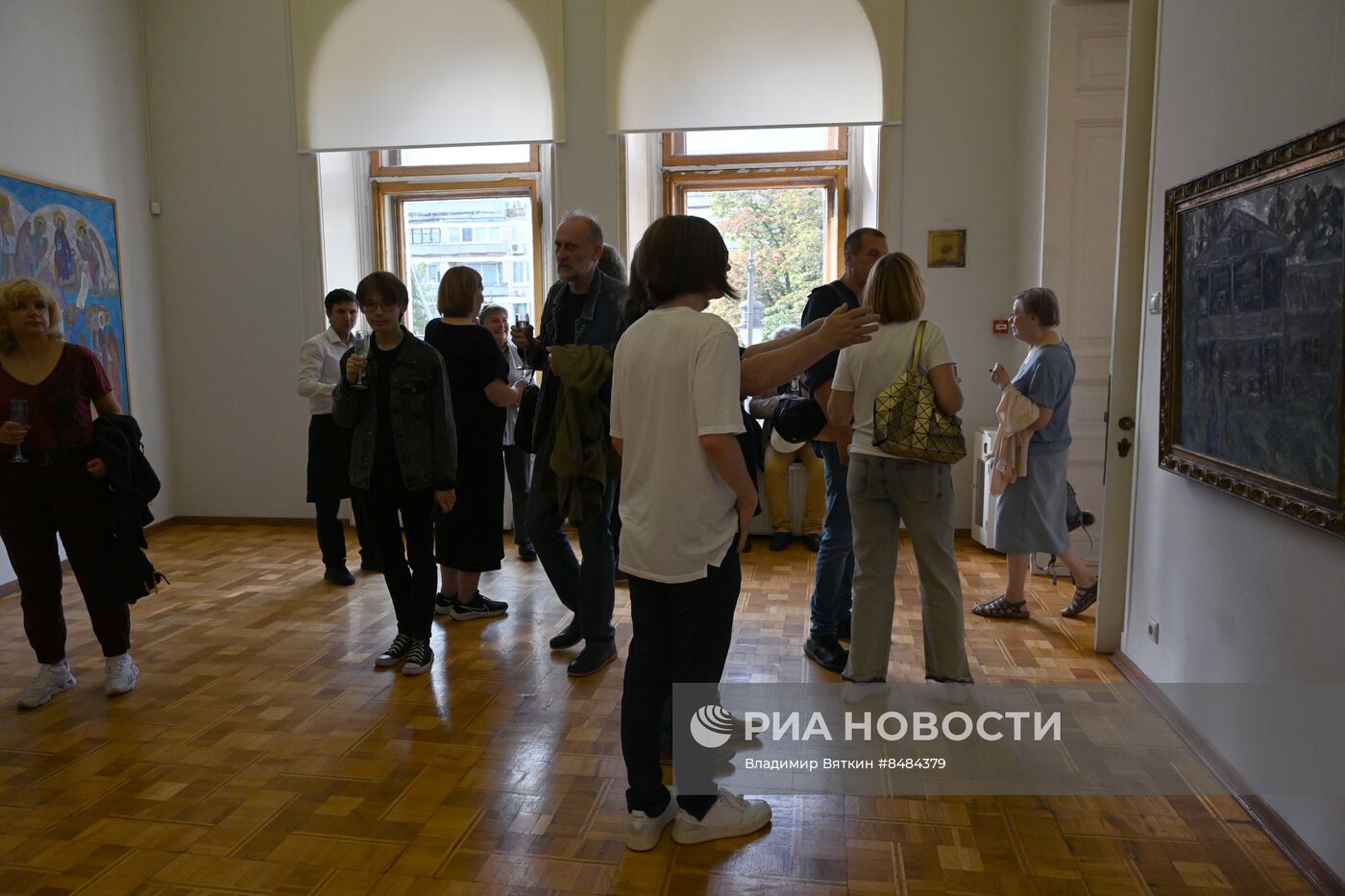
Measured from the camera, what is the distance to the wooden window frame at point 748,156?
21.0 feet

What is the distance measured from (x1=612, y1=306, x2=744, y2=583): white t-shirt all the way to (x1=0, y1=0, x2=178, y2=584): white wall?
4566 mm

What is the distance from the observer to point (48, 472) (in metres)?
3.35

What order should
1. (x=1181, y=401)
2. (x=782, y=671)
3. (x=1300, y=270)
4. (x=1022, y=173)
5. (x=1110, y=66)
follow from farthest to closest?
(x=1022, y=173)
(x=1110, y=66)
(x=782, y=671)
(x=1181, y=401)
(x=1300, y=270)

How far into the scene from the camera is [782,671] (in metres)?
3.69

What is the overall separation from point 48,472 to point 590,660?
6.81 ft

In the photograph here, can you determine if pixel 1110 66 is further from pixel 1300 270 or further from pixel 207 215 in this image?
pixel 207 215

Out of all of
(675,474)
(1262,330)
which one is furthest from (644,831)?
(1262,330)

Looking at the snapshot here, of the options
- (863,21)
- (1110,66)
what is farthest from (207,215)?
(1110,66)

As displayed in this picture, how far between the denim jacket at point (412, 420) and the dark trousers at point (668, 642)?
1486 millimetres

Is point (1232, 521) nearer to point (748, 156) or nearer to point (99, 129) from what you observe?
point (748, 156)

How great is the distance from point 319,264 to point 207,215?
931 millimetres

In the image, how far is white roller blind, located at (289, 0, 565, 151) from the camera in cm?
614

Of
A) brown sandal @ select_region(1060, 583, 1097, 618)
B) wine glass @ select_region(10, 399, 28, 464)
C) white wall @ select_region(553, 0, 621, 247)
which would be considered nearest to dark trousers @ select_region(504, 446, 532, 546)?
white wall @ select_region(553, 0, 621, 247)

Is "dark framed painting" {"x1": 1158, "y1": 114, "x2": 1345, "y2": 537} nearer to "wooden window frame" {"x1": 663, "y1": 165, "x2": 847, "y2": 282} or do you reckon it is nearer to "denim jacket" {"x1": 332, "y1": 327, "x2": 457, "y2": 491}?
"denim jacket" {"x1": 332, "y1": 327, "x2": 457, "y2": 491}
